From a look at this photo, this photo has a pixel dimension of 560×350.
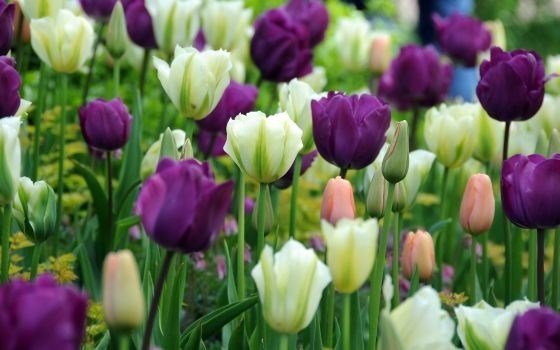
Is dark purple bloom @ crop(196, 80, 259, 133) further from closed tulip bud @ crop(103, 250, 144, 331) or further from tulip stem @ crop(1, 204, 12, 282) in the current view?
closed tulip bud @ crop(103, 250, 144, 331)

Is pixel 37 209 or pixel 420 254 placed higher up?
pixel 37 209

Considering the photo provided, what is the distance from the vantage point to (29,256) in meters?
2.39

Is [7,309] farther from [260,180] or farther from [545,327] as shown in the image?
[260,180]

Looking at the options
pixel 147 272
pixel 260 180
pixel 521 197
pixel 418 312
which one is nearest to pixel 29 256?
pixel 147 272

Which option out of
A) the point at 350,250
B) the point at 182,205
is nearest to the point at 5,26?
the point at 182,205

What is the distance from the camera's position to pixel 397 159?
1.71 metres

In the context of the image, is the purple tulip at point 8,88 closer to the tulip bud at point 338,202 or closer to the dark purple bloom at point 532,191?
the tulip bud at point 338,202

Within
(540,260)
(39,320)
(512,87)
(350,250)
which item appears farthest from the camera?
(512,87)

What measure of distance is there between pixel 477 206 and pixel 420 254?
143 millimetres

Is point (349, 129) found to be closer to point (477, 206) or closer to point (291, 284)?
point (477, 206)

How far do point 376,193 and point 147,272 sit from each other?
1.36 ft

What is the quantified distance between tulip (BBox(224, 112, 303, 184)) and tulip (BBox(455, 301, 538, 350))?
0.43 m

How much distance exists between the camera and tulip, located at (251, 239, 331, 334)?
1.34 metres

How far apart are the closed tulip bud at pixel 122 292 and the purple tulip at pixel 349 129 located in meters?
0.81
